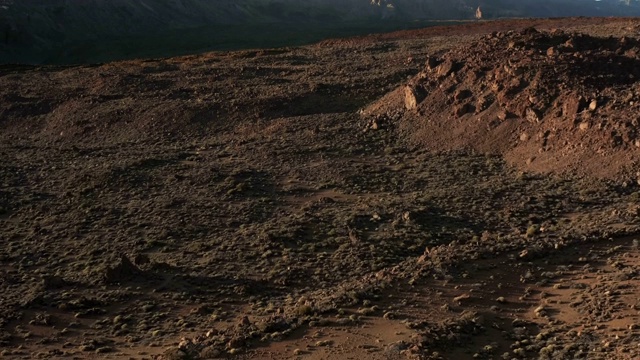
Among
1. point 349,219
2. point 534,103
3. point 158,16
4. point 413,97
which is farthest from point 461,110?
point 158,16

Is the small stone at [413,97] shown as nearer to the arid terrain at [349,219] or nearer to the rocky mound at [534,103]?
the rocky mound at [534,103]

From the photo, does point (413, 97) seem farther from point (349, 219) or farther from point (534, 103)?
point (349, 219)

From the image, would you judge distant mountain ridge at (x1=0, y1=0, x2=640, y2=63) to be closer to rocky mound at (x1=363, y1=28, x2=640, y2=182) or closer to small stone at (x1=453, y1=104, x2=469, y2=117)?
rocky mound at (x1=363, y1=28, x2=640, y2=182)

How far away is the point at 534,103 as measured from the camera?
15508 millimetres

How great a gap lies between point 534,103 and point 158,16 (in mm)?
75027

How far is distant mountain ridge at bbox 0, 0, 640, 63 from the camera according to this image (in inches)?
2457

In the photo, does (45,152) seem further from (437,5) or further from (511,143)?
(437,5)

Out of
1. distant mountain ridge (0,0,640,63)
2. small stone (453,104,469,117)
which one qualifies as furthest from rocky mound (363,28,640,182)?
distant mountain ridge (0,0,640,63)

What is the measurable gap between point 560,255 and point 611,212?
195 cm

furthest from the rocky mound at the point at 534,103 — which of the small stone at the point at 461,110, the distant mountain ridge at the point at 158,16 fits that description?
the distant mountain ridge at the point at 158,16

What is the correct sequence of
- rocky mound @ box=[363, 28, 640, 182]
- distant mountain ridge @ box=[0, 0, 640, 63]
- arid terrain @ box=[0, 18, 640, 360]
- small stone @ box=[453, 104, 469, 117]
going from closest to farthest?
arid terrain @ box=[0, 18, 640, 360], rocky mound @ box=[363, 28, 640, 182], small stone @ box=[453, 104, 469, 117], distant mountain ridge @ box=[0, 0, 640, 63]

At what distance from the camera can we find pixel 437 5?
119 metres

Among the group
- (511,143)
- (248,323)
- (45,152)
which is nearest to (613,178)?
(511,143)

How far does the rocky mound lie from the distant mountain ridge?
4711 cm
